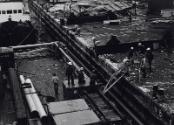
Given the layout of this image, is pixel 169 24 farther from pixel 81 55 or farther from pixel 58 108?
pixel 58 108

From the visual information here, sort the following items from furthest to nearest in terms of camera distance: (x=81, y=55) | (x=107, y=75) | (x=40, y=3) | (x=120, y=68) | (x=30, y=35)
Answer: (x=40, y=3), (x=30, y=35), (x=81, y=55), (x=107, y=75), (x=120, y=68)

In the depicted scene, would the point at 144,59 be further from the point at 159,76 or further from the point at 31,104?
the point at 31,104

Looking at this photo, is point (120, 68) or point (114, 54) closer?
point (120, 68)

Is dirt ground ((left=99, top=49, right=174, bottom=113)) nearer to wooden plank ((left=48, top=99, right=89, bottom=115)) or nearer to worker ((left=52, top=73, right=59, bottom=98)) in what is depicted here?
wooden plank ((left=48, top=99, right=89, bottom=115))

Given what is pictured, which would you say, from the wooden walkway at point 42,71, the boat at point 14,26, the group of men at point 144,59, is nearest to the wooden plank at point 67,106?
the wooden walkway at point 42,71

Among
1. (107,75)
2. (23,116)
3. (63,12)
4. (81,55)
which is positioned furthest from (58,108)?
(63,12)

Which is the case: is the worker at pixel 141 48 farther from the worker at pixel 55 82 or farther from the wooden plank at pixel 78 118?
the wooden plank at pixel 78 118

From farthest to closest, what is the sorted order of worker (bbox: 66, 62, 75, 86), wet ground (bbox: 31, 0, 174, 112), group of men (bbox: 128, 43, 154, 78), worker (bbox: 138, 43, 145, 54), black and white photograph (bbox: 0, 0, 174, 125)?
1. worker (bbox: 138, 43, 145, 54)
2. group of men (bbox: 128, 43, 154, 78)
3. worker (bbox: 66, 62, 75, 86)
4. wet ground (bbox: 31, 0, 174, 112)
5. black and white photograph (bbox: 0, 0, 174, 125)

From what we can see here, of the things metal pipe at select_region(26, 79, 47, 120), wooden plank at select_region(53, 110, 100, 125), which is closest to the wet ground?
wooden plank at select_region(53, 110, 100, 125)

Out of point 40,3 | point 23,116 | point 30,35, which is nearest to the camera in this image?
point 23,116
